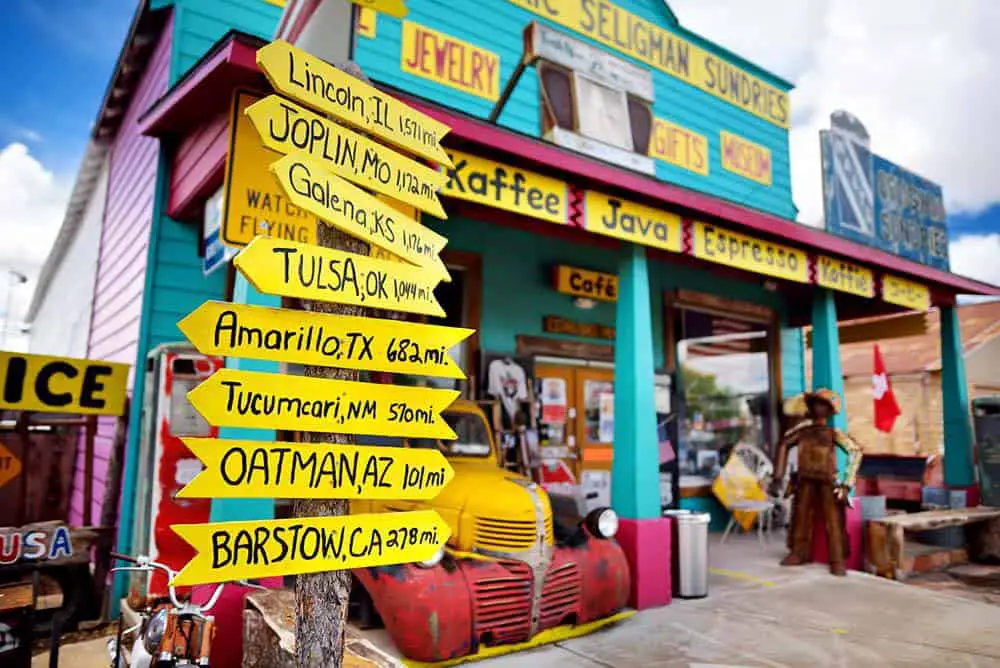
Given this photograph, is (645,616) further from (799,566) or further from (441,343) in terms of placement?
(441,343)

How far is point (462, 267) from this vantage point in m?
7.61

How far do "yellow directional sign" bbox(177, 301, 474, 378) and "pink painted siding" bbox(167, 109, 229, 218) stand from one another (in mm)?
2691

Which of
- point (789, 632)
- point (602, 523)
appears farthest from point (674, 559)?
point (602, 523)

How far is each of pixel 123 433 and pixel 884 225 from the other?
11.1 meters

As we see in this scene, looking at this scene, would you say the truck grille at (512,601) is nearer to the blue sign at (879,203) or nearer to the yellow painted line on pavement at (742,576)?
the yellow painted line on pavement at (742,576)

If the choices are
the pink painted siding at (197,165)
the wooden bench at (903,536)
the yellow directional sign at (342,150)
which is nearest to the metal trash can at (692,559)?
the wooden bench at (903,536)

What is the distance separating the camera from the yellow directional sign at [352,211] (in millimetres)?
2143

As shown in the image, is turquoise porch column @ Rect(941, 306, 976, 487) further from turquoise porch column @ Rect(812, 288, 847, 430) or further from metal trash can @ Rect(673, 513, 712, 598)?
metal trash can @ Rect(673, 513, 712, 598)

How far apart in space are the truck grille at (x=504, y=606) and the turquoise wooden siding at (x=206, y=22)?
17.7 ft

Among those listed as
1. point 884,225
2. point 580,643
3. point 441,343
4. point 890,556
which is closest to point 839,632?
point 580,643

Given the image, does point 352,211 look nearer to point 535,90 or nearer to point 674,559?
point 674,559

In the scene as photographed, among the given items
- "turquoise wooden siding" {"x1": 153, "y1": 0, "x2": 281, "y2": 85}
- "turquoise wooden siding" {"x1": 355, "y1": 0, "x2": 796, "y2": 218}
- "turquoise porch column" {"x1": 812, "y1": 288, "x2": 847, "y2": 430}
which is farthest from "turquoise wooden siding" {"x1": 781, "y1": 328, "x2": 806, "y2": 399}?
"turquoise wooden siding" {"x1": 153, "y1": 0, "x2": 281, "y2": 85}

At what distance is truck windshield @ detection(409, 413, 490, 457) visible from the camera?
18.0 feet

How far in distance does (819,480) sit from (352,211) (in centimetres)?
695
